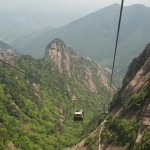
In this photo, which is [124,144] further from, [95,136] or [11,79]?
[11,79]

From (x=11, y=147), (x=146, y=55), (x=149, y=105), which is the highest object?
(x=146, y=55)

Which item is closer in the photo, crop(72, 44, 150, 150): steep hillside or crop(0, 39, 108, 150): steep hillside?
crop(72, 44, 150, 150): steep hillside

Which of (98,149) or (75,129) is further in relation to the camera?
(75,129)

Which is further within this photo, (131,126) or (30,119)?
(30,119)

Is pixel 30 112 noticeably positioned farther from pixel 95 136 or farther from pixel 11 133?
pixel 95 136

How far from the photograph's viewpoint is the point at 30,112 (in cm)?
16600

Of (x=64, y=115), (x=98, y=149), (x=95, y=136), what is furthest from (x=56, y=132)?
(x=98, y=149)

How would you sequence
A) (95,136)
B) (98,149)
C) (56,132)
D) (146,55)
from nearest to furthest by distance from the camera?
(98,149) → (95,136) → (146,55) → (56,132)

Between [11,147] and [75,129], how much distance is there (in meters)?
69.5

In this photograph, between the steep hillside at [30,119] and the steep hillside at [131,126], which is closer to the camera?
the steep hillside at [131,126]

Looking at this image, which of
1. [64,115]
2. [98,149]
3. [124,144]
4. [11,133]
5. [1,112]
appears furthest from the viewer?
[64,115]

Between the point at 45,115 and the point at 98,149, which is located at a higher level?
the point at 45,115

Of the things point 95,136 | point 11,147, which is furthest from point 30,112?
point 95,136

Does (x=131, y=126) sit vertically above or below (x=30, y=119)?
below
